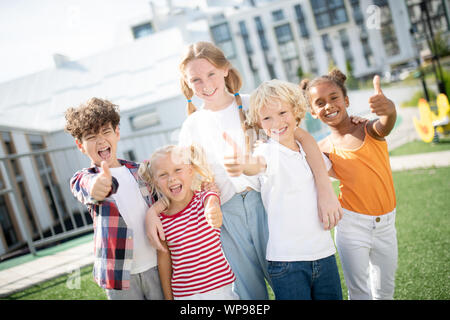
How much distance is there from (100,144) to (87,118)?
12 centimetres

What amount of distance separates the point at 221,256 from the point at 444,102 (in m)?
6.40

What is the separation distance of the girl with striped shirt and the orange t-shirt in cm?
74

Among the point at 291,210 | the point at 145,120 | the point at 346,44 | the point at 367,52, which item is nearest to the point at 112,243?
the point at 291,210

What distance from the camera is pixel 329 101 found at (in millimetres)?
1567

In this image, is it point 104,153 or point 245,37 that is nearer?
point 104,153

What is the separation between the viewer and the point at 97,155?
4.33ft

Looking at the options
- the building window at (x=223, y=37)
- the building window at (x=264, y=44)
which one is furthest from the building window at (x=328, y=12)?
the building window at (x=223, y=37)

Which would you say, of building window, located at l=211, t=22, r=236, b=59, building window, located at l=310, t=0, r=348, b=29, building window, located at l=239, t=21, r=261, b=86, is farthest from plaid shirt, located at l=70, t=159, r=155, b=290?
building window, located at l=310, t=0, r=348, b=29

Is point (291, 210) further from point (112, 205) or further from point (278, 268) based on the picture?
point (112, 205)

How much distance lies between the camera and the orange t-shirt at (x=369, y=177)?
1529mm

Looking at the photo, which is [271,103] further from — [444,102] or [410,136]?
[410,136]

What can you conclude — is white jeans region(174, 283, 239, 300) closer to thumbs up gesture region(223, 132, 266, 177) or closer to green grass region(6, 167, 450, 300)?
thumbs up gesture region(223, 132, 266, 177)

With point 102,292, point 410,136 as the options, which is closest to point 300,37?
point 410,136
